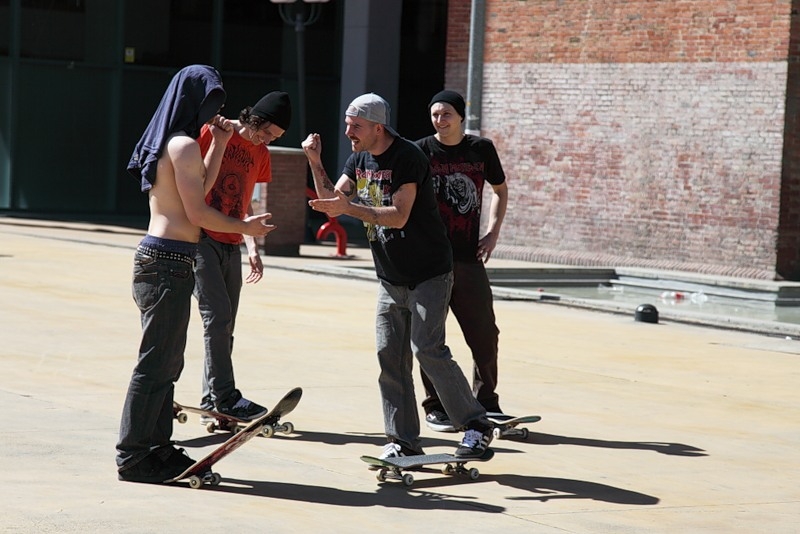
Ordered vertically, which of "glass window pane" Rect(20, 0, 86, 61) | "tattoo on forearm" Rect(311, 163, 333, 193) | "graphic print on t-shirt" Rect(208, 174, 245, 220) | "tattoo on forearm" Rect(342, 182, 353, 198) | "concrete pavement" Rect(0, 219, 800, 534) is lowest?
"concrete pavement" Rect(0, 219, 800, 534)

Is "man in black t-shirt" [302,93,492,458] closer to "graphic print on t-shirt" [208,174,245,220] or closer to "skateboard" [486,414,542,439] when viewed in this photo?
"skateboard" [486,414,542,439]

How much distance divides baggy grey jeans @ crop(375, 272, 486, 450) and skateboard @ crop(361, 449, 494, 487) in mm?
176

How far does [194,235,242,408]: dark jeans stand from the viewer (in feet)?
27.5

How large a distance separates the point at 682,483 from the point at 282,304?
7939mm

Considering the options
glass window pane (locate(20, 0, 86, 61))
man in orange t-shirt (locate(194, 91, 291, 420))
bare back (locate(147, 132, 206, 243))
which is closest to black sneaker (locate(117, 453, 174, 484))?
bare back (locate(147, 132, 206, 243))

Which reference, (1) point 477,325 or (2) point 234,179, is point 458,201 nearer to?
(1) point 477,325

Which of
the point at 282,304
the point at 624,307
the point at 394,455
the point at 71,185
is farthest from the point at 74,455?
the point at 71,185

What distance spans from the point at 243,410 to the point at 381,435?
0.82 meters

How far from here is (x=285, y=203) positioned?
21.3 meters

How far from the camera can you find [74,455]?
23.9ft

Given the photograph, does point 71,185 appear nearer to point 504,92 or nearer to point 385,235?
point 504,92

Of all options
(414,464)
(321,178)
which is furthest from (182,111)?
(414,464)

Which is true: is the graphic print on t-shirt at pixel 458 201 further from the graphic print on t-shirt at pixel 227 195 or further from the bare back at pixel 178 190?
the bare back at pixel 178 190

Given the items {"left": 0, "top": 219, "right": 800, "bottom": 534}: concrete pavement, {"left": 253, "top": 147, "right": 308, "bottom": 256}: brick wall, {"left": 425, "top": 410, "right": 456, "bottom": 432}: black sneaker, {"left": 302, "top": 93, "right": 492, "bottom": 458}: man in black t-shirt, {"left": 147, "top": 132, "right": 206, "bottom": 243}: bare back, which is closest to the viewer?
{"left": 0, "top": 219, "right": 800, "bottom": 534}: concrete pavement
